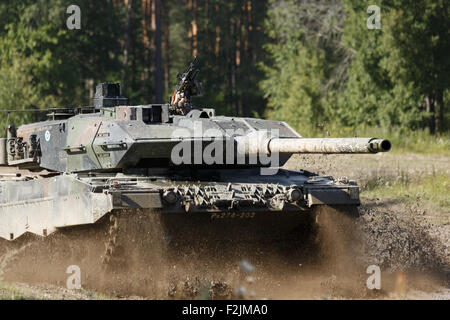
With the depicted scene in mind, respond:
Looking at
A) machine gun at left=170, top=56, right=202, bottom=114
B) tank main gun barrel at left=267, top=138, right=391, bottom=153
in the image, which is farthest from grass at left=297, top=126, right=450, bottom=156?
tank main gun barrel at left=267, top=138, right=391, bottom=153

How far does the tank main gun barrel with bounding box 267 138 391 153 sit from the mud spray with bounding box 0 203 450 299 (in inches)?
53.4

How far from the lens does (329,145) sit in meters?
11.8

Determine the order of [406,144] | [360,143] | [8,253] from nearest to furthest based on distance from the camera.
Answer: [360,143] → [8,253] → [406,144]

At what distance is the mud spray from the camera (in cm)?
1294

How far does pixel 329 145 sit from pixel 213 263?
9.49 ft

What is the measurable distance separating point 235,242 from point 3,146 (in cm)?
513

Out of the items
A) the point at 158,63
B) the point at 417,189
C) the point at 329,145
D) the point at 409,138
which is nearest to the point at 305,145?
the point at 329,145

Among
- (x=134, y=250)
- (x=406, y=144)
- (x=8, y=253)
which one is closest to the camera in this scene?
(x=134, y=250)

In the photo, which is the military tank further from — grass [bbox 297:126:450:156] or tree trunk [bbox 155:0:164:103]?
tree trunk [bbox 155:0:164:103]

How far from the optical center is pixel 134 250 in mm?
12859

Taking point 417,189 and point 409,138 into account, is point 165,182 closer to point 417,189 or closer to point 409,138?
point 417,189

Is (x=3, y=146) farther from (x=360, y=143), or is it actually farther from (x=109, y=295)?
(x=360, y=143)

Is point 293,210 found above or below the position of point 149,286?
above

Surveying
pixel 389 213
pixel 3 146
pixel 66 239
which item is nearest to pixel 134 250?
pixel 66 239
